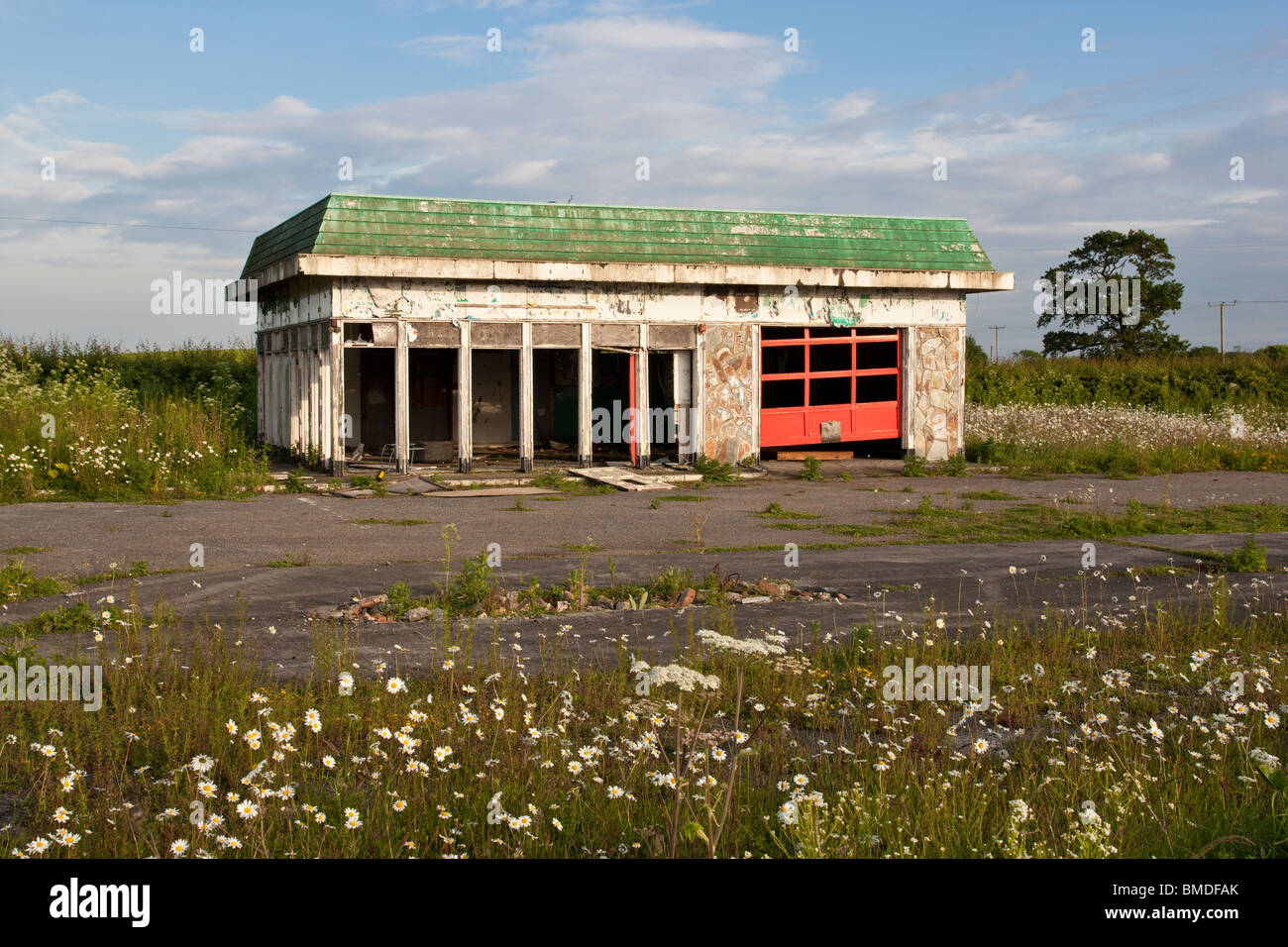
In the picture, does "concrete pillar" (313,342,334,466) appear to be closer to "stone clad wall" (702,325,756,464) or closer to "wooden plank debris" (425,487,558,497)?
"wooden plank debris" (425,487,558,497)

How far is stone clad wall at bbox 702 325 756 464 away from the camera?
928 inches

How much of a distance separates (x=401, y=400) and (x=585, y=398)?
365 centimetres

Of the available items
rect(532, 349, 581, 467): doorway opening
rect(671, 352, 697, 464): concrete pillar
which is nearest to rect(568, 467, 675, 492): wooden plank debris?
rect(671, 352, 697, 464): concrete pillar

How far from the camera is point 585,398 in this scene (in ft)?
75.0

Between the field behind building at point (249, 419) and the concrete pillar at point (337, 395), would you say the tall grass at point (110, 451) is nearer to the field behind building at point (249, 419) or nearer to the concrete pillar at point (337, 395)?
the field behind building at point (249, 419)

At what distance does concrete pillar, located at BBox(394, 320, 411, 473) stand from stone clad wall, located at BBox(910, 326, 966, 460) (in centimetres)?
1105

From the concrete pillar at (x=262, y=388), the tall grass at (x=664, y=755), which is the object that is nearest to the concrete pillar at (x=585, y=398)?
the concrete pillar at (x=262, y=388)

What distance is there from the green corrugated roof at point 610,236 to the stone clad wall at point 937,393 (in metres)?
1.57

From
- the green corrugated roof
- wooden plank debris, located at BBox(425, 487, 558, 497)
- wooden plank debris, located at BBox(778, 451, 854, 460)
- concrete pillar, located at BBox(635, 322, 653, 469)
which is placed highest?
the green corrugated roof

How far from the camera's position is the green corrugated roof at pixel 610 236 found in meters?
21.6

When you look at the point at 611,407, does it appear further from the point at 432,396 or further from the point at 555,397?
the point at 432,396

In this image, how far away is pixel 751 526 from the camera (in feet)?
48.7

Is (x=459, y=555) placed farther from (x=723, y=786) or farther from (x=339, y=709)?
(x=723, y=786)

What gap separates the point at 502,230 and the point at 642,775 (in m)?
18.8
